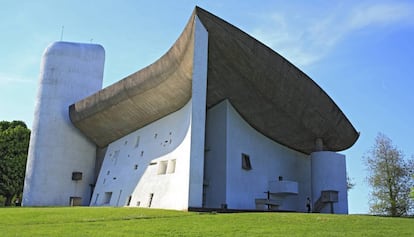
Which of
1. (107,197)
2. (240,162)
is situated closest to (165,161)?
(240,162)

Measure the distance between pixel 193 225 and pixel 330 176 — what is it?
1572cm

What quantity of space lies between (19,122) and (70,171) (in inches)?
468

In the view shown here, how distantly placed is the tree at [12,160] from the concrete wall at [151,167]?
30.7 feet

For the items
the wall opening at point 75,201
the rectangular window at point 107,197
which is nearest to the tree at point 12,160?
the wall opening at point 75,201

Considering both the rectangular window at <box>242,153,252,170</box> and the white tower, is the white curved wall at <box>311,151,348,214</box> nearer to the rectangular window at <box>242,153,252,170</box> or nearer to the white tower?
the rectangular window at <box>242,153,252,170</box>

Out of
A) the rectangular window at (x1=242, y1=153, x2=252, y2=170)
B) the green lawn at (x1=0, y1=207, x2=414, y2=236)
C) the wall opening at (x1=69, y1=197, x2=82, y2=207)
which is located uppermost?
the rectangular window at (x1=242, y1=153, x2=252, y2=170)

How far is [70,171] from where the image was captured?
30000 mm

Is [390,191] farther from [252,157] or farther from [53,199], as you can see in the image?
[53,199]

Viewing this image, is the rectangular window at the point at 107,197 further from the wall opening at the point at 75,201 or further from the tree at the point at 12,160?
the tree at the point at 12,160

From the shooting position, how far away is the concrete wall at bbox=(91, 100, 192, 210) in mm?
19906

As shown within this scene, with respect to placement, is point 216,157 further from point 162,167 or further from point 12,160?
point 12,160

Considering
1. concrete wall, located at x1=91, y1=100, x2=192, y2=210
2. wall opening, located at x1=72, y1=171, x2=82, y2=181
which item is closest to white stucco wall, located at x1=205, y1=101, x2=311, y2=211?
concrete wall, located at x1=91, y1=100, x2=192, y2=210

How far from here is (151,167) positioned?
2367cm

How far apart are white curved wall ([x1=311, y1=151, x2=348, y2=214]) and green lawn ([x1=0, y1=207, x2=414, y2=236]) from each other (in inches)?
478
